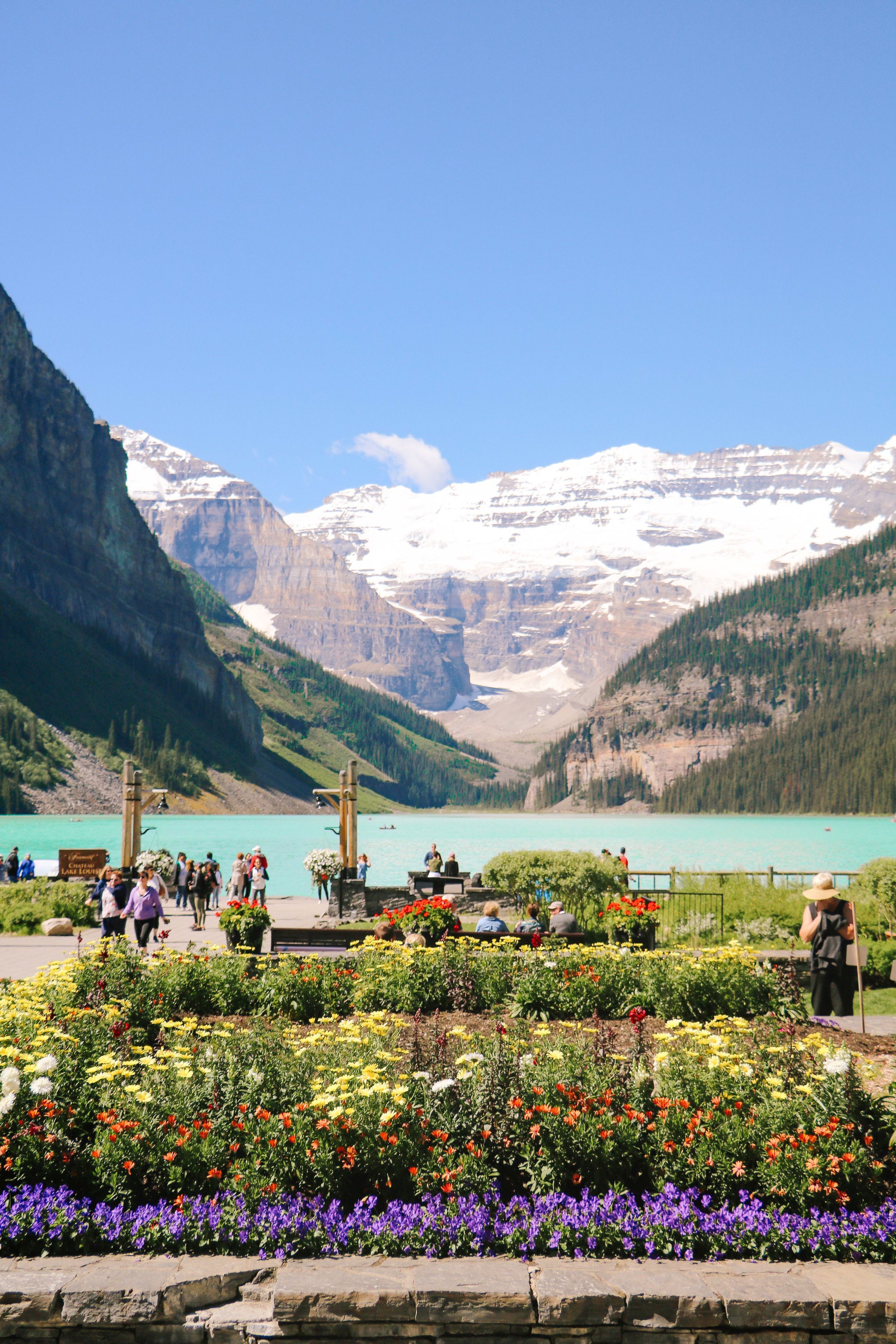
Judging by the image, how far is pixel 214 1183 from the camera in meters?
6.54

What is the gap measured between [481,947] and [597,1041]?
18.5ft

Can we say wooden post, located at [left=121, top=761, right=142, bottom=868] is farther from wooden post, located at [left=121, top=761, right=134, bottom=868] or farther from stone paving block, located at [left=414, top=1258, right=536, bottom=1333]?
stone paving block, located at [left=414, top=1258, right=536, bottom=1333]

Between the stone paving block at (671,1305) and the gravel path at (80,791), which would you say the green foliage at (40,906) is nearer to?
the stone paving block at (671,1305)

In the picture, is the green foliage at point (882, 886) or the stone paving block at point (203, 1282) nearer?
the stone paving block at point (203, 1282)

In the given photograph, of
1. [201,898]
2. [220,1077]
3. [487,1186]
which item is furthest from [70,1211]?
[201,898]

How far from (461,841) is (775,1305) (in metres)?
112

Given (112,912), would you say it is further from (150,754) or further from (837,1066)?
(150,754)

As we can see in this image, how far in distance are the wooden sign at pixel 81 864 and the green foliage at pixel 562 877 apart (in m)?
16.1

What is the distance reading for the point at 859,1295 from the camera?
556 cm

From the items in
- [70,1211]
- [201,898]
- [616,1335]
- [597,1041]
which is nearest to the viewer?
[616,1335]

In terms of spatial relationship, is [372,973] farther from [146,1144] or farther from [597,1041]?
[146,1144]

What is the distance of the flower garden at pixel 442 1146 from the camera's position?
19.9ft

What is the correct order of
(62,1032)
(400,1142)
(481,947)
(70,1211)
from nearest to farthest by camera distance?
1. (70,1211)
2. (400,1142)
3. (62,1032)
4. (481,947)

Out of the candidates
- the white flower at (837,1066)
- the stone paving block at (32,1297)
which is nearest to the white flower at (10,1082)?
the stone paving block at (32,1297)
